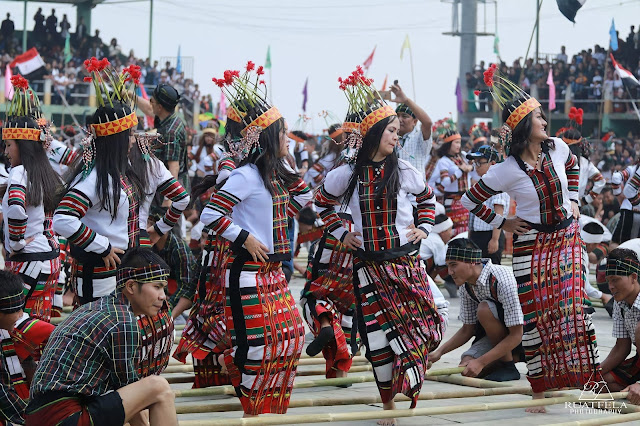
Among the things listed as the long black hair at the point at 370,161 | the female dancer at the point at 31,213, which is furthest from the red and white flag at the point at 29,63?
the long black hair at the point at 370,161

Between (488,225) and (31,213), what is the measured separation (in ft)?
17.9

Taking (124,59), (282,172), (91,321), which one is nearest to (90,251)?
(282,172)

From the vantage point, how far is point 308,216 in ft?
38.9

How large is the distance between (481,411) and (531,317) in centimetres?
68

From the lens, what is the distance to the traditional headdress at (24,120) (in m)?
7.67

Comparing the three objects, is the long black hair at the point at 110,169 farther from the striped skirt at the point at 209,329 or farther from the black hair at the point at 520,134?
the black hair at the point at 520,134

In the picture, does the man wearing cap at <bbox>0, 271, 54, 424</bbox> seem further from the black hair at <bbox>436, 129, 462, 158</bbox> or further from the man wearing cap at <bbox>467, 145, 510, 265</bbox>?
the black hair at <bbox>436, 129, 462, 158</bbox>

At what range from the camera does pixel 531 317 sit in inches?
270

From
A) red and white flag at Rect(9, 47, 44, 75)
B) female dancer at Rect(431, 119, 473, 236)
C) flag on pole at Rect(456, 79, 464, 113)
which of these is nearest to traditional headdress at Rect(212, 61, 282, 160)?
female dancer at Rect(431, 119, 473, 236)

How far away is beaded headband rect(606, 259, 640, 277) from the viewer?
6.90 metres

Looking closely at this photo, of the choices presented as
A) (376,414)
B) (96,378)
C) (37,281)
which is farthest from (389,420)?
(37,281)

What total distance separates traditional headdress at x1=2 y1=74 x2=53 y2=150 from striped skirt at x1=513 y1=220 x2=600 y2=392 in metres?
3.45

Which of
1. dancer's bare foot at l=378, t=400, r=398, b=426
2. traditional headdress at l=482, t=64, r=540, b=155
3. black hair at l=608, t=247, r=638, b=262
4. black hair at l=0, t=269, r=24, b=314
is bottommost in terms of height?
dancer's bare foot at l=378, t=400, r=398, b=426

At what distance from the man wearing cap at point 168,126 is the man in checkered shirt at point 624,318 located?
12.5 ft
